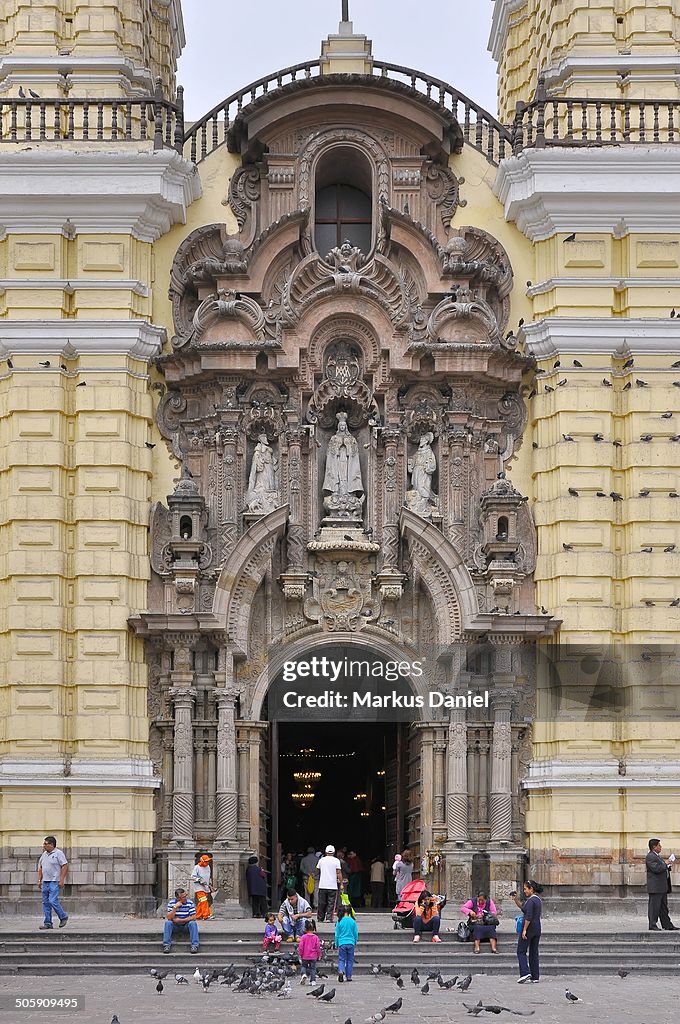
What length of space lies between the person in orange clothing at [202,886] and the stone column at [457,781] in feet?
14.0

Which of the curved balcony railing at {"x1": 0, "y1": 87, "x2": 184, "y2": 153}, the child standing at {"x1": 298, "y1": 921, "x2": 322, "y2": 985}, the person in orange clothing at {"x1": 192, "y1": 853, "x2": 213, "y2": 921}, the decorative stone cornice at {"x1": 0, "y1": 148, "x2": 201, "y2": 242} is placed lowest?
the child standing at {"x1": 298, "y1": 921, "x2": 322, "y2": 985}

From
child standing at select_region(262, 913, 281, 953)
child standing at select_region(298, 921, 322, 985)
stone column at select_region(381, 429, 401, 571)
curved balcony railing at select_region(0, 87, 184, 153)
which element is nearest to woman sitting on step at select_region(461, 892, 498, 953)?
child standing at select_region(262, 913, 281, 953)

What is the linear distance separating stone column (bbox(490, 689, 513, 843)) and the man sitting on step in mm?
6044

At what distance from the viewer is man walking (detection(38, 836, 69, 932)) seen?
82.3ft

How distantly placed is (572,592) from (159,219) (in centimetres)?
860

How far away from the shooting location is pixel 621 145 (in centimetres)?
2942

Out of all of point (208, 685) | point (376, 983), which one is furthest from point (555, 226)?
point (376, 983)

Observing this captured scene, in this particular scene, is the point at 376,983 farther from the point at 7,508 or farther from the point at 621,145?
the point at 621,145

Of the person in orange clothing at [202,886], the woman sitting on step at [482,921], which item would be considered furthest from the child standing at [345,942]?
the person in orange clothing at [202,886]

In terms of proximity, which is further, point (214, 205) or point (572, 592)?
point (214, 205)

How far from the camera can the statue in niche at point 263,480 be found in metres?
29.2

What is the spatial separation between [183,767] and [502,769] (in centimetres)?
475

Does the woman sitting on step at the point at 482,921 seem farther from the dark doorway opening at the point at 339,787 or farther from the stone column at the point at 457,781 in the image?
the dark doorway opening at the point at 339,787

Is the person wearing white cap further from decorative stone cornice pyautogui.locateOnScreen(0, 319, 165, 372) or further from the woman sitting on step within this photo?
decorative stone cornice pyautogui.locateOnScreen(0, 319, 165, 372)
